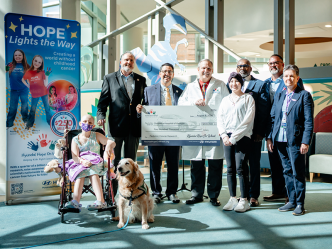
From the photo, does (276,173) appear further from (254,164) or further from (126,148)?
(126,148)

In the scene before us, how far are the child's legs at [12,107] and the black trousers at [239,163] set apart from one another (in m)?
2.73

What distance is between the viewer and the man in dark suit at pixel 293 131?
347 cm

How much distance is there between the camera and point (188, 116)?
4.04 metres

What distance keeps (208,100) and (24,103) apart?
2403 mm

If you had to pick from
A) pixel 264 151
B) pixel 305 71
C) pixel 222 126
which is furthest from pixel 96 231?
pixel 305 71

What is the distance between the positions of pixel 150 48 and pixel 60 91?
120 inches

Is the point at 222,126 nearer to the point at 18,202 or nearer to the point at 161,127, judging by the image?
Result: the point at 161,127

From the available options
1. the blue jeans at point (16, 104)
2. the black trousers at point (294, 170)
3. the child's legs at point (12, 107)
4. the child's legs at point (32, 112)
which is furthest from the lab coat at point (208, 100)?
the child's legs at point (12, 107)

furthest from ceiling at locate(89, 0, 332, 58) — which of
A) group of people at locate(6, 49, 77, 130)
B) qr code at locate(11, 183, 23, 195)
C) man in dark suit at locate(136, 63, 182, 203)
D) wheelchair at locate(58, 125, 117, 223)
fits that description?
qr code at locate(11, 183, 23, 195)

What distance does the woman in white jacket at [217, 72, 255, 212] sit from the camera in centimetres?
362

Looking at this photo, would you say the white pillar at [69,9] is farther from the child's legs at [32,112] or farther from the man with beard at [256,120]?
the man with beard at [256,120]

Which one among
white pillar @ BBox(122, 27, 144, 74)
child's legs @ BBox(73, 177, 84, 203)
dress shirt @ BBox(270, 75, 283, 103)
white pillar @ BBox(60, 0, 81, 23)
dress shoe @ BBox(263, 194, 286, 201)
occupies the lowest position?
dress shoe @ BBox(263, 194, 286, 201)

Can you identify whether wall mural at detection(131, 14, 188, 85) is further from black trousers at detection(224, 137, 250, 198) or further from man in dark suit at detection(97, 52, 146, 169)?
black trousers at detection(224, 137, 250, 198)

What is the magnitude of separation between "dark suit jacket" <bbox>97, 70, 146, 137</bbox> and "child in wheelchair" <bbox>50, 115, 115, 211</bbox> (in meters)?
0.37
